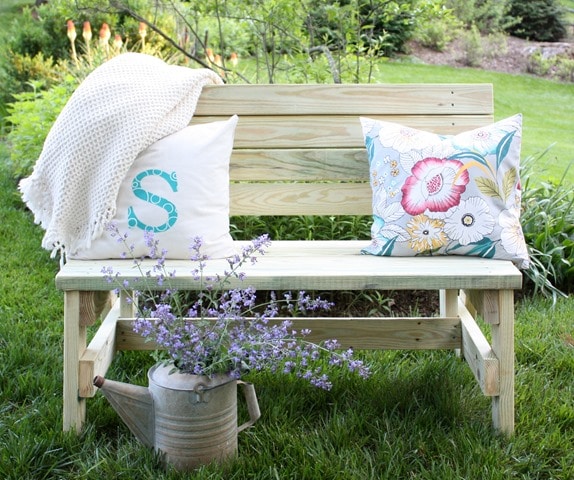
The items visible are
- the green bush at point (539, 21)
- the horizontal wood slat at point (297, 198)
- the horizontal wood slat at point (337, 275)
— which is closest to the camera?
the horizontal wood slat at point (337, 275)

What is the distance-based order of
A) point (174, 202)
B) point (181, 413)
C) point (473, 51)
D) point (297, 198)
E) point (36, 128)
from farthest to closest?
point (473, 51)
point (36, 128)
point (297, 198)
point (174, 202)
point (181, 413)

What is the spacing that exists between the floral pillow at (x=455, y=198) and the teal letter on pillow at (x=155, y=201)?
2.02ft

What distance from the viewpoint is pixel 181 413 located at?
1857 millimetres

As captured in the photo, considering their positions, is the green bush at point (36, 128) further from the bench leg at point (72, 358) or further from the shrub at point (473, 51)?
the shrub at point (473, 51)

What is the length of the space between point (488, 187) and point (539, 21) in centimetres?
1289

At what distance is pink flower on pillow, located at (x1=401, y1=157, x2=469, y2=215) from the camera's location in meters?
2.24

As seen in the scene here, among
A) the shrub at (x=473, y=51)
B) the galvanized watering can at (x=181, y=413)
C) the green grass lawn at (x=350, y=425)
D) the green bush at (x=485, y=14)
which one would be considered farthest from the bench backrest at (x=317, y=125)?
the green bush at (x=485, y=14)

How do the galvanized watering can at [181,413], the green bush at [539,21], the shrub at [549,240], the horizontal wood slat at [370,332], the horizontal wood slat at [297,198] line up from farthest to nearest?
the green bush at [539,21], the shrub at [549,240], the horizontal wood slat at [297,198], the horizontal wood slat at [370,332], the galvanized watering can at [181,413]

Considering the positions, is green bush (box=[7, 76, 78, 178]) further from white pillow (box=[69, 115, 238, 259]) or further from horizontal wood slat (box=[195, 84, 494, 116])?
white pillow (box=[69, 115, 238, 259])

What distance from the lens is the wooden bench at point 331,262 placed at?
6.68 ft

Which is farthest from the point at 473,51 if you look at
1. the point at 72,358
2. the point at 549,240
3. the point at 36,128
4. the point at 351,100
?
the point at 72,358

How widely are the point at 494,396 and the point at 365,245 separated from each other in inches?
25.7

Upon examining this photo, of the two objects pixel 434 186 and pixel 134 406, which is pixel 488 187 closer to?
pixel 434 186

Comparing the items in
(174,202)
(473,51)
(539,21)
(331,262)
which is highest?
(539,21)
